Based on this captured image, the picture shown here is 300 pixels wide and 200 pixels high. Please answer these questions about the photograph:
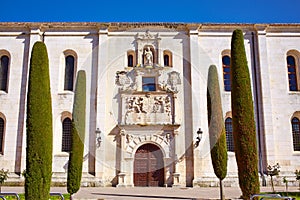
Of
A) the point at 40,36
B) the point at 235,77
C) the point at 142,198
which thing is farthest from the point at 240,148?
the point at 40,36

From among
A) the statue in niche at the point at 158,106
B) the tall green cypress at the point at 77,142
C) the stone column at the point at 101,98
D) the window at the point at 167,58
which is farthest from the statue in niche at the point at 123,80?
the tall green cypress at the point at 77,142

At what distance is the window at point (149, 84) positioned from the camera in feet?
74.6

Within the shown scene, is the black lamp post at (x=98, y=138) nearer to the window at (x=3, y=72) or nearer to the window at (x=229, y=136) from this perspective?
the window at (x=3, y=72)

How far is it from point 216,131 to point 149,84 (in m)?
7.73

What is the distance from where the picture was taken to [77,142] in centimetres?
1509

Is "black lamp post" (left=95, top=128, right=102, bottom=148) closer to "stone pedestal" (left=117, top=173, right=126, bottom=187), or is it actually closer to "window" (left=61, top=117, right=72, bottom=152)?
"window" (left=61, top=117, right=72, bottom=152)

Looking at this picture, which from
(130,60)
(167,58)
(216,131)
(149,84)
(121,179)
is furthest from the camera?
(167,58)

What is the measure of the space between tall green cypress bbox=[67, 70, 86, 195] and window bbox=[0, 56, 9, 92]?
8886mm

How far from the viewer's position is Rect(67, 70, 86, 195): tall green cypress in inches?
561

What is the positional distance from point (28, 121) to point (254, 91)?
15711mm

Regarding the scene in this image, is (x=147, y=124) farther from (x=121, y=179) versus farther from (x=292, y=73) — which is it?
(x=292, y=73)

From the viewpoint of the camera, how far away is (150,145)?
22.0 meters

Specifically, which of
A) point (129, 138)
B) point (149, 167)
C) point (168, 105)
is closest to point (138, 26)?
point (168, 105)

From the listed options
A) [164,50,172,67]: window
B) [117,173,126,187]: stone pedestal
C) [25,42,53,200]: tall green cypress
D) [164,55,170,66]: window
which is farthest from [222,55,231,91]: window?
[25,42,53,200]: tall green cypress
